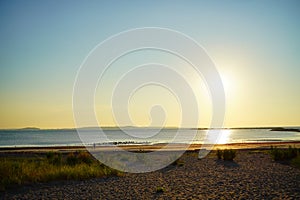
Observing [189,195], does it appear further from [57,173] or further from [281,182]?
[57,173]

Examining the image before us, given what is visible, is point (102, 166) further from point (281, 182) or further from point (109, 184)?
point (281, 182)

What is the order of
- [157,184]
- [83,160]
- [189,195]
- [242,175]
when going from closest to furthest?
[189,195]
[157,184]
[242,175]
[83,160]

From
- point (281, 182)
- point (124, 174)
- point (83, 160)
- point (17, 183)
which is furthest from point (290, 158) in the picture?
point (17, 183)

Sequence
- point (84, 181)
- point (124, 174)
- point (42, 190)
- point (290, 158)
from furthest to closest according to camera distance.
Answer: point (290, 158) < point (124, 174) < point (84, 181) < point (42, 190)

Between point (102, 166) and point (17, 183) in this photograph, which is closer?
point (17, 183)

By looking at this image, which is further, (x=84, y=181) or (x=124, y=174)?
(x=124, y=174)

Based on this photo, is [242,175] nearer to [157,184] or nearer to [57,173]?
[157,184]

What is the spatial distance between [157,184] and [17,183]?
5775 millimetres

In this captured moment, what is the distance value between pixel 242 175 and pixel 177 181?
348cm

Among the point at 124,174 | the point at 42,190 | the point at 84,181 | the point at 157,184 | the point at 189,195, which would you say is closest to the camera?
the point at 189,195

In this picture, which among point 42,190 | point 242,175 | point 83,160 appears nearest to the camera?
point 42,190

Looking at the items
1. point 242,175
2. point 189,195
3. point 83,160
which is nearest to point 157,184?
point 189,195

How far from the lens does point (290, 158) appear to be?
23.4m

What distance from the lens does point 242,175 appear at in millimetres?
16438
